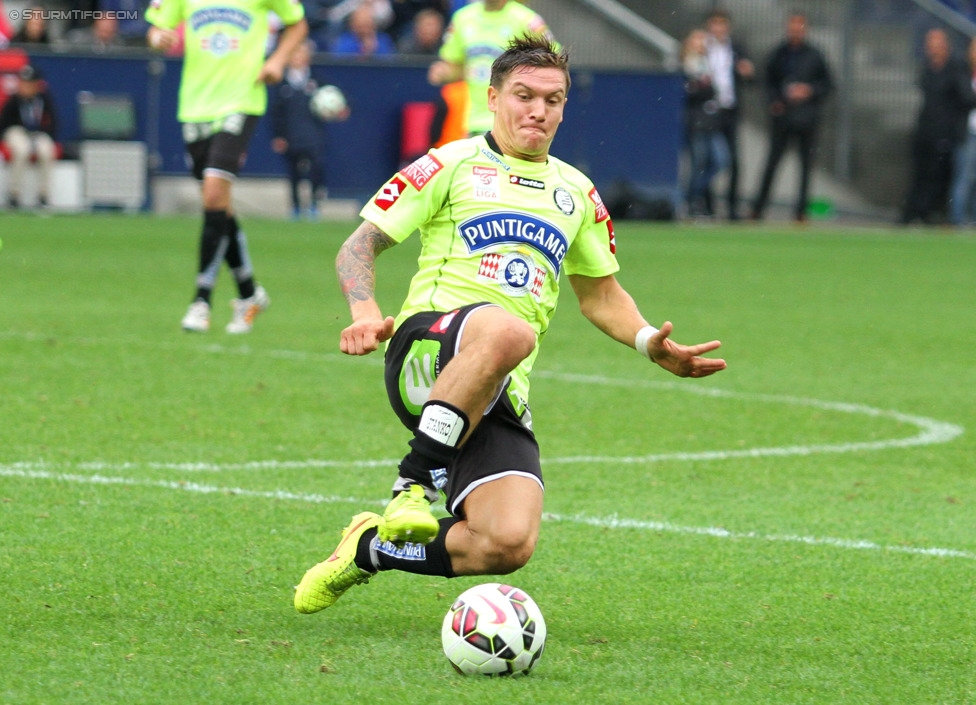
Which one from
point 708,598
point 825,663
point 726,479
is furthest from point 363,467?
point 825,663

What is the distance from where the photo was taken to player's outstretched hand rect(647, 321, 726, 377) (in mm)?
4684

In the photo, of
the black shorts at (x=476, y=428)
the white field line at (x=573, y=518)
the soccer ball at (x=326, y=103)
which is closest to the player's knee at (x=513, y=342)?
the black shorts at (x=476, y=428)

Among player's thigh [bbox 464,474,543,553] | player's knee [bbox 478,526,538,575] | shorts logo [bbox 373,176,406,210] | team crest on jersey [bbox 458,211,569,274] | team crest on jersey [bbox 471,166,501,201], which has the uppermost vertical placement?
team crest on jersey [bbox 471,166,501,201]

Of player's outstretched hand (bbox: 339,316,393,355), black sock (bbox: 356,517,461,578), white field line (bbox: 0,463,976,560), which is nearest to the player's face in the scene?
player's outstretched hand (bbox: 339,316,393,355)

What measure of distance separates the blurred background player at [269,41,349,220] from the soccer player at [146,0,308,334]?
956 centimetres

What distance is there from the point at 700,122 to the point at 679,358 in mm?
17953

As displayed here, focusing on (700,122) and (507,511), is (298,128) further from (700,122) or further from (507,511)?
(507,511)

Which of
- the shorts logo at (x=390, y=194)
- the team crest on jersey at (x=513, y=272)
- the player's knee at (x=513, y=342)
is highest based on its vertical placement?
the shorts logo at (x=390, y=194)

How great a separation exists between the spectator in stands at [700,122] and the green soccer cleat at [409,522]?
1847 centimetres

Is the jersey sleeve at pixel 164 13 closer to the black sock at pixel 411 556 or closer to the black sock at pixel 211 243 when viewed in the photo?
the black sock at pixel 211 243

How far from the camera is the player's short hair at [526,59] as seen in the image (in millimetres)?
4855

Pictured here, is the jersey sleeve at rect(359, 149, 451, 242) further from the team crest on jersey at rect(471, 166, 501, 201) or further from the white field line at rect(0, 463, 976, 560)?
the white field line at rect(0, 463, 976, 560)

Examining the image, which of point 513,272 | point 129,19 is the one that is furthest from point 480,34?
point 129,19

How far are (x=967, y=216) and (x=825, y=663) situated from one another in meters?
20.3
